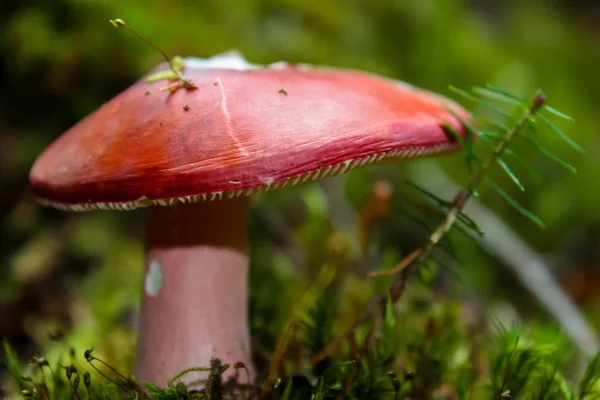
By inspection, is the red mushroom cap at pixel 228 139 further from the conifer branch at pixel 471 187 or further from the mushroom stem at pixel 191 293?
the mushroom stem at pixel 191 293

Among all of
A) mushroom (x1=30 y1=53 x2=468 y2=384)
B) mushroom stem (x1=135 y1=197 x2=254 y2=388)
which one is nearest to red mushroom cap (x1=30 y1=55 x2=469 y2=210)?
mushroom (x1=30 y1=53 x2=468 y2=384)

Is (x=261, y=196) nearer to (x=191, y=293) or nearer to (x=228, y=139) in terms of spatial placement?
(x=191, y=293)

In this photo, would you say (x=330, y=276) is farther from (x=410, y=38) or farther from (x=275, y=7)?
(x=410, y=38)

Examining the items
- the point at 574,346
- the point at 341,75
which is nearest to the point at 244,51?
the point at 341,75

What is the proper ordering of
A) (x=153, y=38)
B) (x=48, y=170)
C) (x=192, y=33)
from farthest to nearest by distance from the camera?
(x=192, y=33), (x=153, y=38), (x=48, y=170)

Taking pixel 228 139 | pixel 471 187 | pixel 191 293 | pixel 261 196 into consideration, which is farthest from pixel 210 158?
pixel 261 196

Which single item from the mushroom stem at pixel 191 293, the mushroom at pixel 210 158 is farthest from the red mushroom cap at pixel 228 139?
the mushroom stem at pixel 191 293
